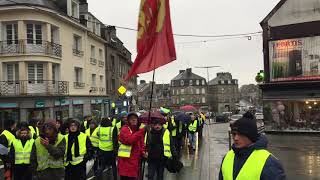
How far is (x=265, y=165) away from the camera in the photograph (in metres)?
3.69

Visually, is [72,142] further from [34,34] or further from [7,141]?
[34,34]

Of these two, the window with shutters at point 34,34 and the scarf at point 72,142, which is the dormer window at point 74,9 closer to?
the window with shutters at point 34,34

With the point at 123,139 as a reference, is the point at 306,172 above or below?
below

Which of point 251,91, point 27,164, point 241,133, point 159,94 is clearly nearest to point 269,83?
point 27,164

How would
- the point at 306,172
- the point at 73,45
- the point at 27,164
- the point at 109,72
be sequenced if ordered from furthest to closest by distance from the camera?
the point at 109,72 < the point at 73,45 < the point at 306,172 < the point at 27,164

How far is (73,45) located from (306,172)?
83.5 feet

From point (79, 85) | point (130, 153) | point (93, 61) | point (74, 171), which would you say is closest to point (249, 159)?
point (130, 153)

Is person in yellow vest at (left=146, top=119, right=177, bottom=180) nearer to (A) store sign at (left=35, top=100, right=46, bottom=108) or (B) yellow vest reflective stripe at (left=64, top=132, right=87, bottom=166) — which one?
(B) yellow vest reflective stripe at (left=64, top=132, right=87, bottom=166)

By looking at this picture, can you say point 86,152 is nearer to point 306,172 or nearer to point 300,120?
point 306,172

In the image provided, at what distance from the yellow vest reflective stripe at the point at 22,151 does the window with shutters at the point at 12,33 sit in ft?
73.0

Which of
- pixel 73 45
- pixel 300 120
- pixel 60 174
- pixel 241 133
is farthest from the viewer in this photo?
pixel 73 45

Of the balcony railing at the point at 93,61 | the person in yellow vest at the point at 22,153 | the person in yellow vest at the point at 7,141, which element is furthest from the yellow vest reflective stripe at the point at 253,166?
the balcony railing at the point at 93,61

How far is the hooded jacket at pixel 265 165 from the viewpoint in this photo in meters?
3.66

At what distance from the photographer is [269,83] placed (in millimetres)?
32250
